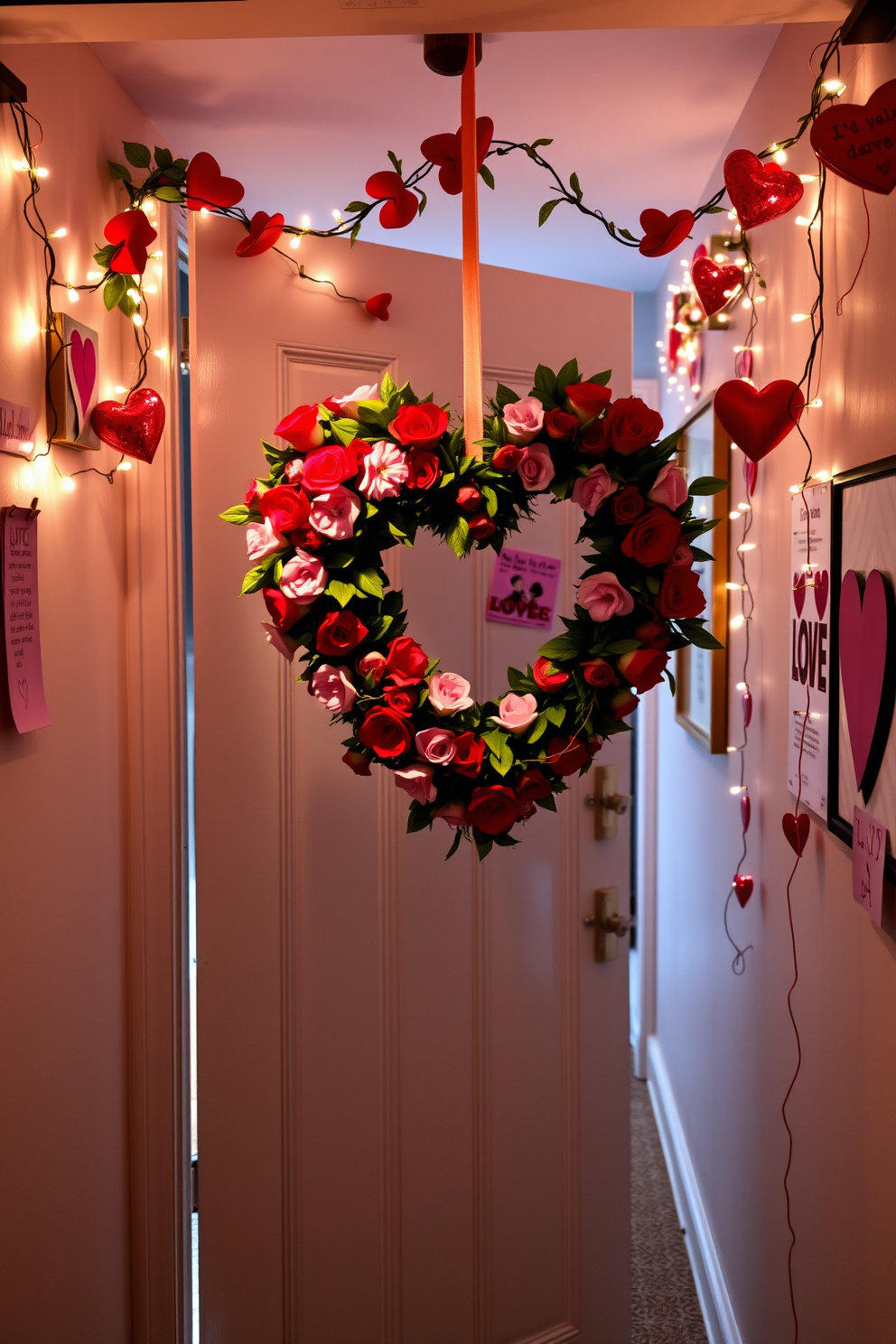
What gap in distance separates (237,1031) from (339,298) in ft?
4.19

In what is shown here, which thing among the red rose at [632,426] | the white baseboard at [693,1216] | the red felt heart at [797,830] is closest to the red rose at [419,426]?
the red rose at [632,426]

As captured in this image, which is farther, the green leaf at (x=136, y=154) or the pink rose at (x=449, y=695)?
the green leaf at (x=136, y=154)

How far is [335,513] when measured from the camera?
1.29 m

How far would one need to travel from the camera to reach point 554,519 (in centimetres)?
191

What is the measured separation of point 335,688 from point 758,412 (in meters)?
A: 0.66

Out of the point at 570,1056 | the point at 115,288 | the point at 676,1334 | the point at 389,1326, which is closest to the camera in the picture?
the point at 115,288

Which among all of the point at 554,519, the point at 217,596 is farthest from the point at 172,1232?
the point at 554,519

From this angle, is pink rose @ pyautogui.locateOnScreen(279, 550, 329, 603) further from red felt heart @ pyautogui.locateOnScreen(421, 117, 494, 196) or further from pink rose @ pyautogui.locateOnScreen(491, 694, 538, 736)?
red felt heart @ pyautogui.locateOnScreen(421, 117, 494, 196)

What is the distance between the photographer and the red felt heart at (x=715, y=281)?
62.3 inches

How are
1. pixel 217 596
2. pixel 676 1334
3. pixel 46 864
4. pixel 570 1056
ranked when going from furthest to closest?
pixel 676 1334 → pixel 570 1056 → pixel 217 596 → pixel 46 864

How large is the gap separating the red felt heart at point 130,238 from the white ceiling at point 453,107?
34 cm

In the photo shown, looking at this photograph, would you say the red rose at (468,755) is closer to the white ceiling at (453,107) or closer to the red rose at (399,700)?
the red rose at (399,700)

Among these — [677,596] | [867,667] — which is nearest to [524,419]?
[677,596]

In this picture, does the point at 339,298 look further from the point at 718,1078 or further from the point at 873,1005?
the point at 718,1078
